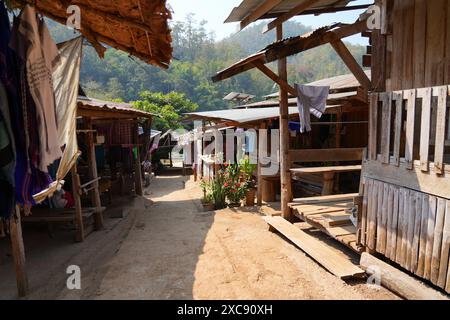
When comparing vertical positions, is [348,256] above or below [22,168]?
below

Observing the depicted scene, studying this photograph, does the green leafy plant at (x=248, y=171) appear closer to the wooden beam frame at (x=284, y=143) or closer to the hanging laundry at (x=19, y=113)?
the wooden beam frame at (x=284, y=143)

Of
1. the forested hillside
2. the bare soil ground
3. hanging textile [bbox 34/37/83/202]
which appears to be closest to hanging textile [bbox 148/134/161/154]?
the bare soil ground

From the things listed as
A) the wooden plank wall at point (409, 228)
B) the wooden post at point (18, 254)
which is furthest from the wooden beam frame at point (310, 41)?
the wooden post at point (18, 254)

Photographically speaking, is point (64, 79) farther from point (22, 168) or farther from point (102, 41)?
point (22, 168)

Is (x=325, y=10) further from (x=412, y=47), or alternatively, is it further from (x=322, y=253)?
(x=322, y=253)

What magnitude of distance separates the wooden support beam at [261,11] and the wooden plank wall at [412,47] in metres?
1.72

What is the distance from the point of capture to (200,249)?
5695mm

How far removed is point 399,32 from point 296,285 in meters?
3.54

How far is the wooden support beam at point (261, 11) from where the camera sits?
16.9 ft

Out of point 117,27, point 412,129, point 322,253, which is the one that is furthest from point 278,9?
point 322,253

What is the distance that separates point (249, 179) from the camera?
32.0 ft

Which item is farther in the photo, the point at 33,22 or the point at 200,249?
the point at 200,249
